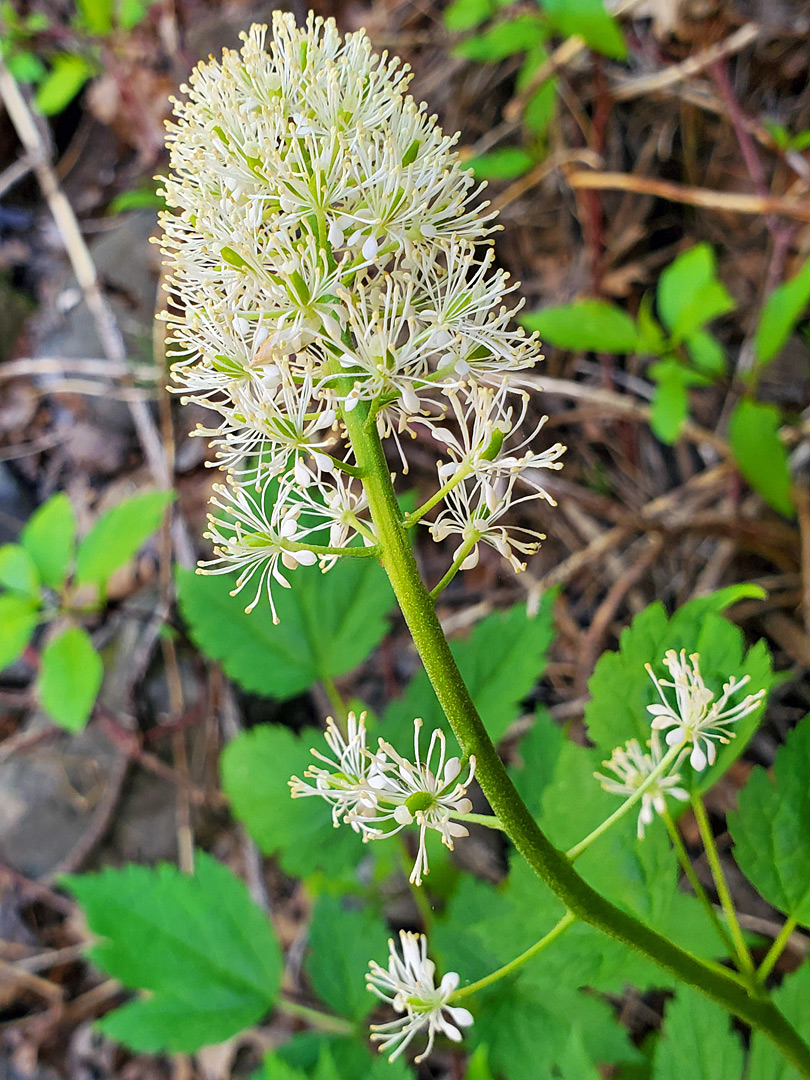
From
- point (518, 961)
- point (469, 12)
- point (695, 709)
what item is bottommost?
point (518, 961)

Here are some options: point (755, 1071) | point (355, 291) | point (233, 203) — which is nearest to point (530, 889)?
point (755, 1071)

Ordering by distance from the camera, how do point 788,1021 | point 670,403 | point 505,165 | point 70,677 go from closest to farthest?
point 788,1021 → point 670,403 → point 70,677 → point 505,165

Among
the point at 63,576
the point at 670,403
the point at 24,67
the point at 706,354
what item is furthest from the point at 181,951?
the point at 24,67

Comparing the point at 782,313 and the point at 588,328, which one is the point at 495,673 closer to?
→ the point at 588,328

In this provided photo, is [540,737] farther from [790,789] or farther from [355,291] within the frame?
[355,291]

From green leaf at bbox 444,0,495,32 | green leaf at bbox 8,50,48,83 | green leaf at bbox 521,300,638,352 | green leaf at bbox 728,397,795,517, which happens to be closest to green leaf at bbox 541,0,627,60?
green leaf at bbox 444,0,495,32

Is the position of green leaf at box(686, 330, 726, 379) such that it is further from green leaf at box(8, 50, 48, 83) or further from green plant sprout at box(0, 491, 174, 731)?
green leaf at box(8, 50, 48, 83)

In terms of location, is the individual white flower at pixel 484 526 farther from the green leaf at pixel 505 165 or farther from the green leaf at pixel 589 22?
the green leaf at pixel 505 165
